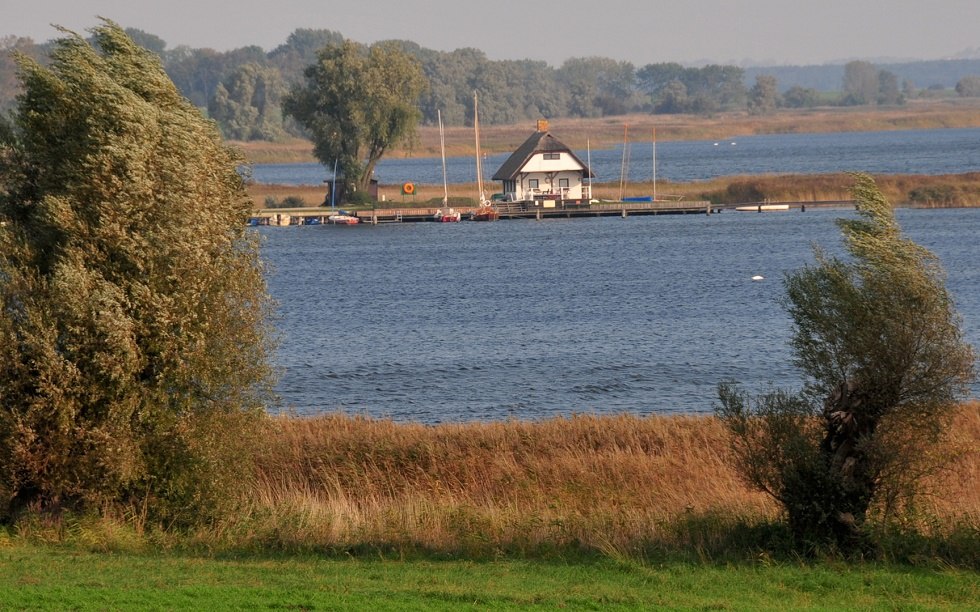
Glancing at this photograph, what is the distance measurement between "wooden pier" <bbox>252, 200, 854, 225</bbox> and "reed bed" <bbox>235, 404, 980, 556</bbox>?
6753 cm

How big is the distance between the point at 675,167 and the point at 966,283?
108033 mm

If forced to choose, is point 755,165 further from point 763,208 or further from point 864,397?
point 864,397

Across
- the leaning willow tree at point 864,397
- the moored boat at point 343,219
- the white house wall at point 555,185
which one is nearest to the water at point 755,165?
the white house wall at point 555,185

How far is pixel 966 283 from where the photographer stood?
5644cm

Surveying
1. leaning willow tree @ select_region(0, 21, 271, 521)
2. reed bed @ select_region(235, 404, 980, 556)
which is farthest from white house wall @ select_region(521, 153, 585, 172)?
leaning willow tree @ select_region(0, 21, 271, 521)

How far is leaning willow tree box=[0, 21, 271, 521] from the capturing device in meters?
15.4

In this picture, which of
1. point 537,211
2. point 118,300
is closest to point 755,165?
point 537,211

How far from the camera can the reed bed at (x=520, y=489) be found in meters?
15.0

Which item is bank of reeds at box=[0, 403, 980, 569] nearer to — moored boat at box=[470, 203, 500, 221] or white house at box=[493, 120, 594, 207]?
white house at box=[493, 120, 594, 207]

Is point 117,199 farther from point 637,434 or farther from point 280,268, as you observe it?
point 280,268

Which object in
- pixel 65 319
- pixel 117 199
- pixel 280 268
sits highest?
pixel 117 199

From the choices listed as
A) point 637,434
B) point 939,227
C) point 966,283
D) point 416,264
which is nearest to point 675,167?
point 939,227

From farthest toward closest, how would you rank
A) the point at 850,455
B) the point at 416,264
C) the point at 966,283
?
the point at 416,264 < the point at 966,283 < the point at 850,455

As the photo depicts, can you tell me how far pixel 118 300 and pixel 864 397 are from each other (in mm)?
9449
